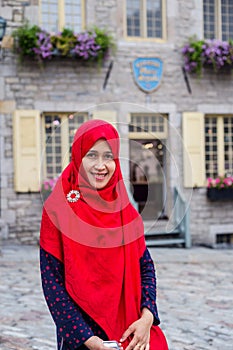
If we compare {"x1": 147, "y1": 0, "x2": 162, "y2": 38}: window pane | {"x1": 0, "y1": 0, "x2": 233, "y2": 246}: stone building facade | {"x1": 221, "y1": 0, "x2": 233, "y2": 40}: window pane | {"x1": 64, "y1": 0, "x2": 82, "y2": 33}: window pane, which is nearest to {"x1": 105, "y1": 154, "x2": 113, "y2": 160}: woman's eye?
{"x1": 0, "y1": 0, "x2": 233, "y2": 246}: stone building facade

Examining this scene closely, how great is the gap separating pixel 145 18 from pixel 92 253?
9.11 meters

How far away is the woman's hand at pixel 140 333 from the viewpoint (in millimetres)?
1983

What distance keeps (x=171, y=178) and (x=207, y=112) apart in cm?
161

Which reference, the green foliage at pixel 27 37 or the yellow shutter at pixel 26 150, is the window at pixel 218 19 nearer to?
the green foliage at pixel 27 37

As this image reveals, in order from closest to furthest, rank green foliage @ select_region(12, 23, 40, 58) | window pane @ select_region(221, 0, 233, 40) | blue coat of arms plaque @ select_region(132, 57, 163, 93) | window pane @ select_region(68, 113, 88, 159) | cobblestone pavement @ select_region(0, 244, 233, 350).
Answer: window pane @ select_region(68, 113, 88, 159) → cobblestone pavement @ select_region(0, 244, 233, 350) → green foliage @ select_region(12, 23, 40, 58) → blue coat of arms plaque @ select_region(132, 57, 163, 93) → window pane @ select_region(221, 0, 233, 40)

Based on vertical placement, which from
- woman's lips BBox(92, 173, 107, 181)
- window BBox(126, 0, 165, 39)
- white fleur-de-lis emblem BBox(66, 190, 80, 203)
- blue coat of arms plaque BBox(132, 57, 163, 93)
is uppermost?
window BBox(126, 0, 165, 39)

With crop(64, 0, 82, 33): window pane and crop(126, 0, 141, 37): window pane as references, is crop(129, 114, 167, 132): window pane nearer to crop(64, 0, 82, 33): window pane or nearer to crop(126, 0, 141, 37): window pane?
crop(126, 0, 141, 37): window pane

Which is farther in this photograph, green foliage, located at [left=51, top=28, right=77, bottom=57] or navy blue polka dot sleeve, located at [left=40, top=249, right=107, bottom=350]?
green foliage, located at [left=51, top=28, right=77, bottom=57]

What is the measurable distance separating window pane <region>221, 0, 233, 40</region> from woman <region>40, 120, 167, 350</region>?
31.3 feet

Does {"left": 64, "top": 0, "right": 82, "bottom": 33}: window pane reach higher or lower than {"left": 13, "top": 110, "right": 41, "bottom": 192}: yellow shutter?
higher

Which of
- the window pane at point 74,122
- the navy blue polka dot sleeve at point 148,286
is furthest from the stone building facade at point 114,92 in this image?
the navy blue polka dot sleeve at point 148,286

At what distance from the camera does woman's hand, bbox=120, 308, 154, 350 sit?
1.98 m

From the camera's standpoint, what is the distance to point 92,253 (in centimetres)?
194

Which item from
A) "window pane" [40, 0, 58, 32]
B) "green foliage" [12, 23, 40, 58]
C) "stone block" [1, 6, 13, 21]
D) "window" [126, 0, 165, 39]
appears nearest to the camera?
"green foliage" [12, 23, 40, 58]
